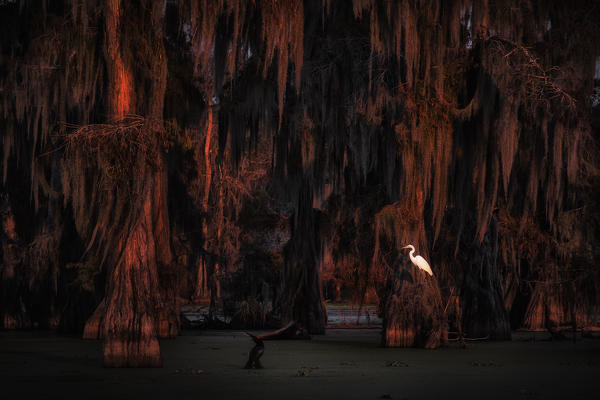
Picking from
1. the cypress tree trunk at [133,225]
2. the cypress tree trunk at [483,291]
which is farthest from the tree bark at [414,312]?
the cypress tree trunk at [133,225]

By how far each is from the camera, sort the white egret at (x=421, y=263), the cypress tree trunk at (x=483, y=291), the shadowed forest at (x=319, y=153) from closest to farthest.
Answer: the shadowed forest at (x=319, y=153)
the white egret at (x=421, y=263)
the cypress tree trunk at (x=483, y=291)

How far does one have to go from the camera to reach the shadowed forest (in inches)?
599

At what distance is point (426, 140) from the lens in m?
18.4

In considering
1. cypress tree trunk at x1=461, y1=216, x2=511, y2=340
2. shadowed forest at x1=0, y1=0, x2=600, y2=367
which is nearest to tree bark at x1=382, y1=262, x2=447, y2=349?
shadowed forest at x1=0, y1=0, x2=600, y2=367

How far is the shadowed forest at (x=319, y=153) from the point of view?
1521cm

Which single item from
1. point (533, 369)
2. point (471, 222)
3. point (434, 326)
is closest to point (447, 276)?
point (471, 222)

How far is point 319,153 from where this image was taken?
2548cm

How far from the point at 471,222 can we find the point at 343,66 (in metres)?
4.84

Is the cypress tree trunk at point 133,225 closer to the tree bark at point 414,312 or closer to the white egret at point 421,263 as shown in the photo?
the white egret at point 421,263

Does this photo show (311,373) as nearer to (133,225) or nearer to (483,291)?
(133,225)

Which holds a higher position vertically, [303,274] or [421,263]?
[421,263]

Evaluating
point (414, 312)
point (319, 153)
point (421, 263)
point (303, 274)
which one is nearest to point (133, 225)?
point (421, 263)

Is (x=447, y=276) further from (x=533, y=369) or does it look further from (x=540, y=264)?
(x=533, y=369)

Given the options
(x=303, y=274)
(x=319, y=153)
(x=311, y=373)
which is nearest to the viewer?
(x=311, y=373)
